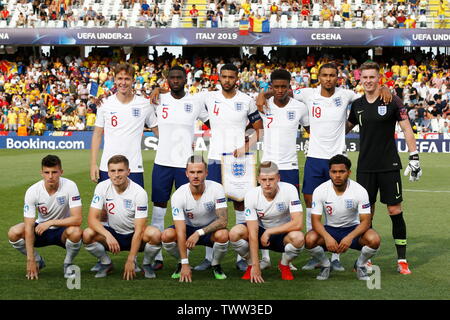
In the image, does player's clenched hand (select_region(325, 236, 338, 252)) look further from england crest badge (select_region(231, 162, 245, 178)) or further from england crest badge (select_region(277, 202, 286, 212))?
england crest badge (select_region(231, 162, 245, 178))

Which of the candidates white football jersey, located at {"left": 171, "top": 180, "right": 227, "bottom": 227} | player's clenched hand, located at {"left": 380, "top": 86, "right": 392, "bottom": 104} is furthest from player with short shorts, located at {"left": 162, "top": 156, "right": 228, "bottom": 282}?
player's clenched hand, located at {"left": 380, "top": 86, "right": 392, "bottom": 104}

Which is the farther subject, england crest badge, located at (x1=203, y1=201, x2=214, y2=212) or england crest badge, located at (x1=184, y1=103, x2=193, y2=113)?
england crest badge, located at (x1=184, y1=103, x2=193, y2=113)

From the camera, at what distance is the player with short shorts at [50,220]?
23.5ft

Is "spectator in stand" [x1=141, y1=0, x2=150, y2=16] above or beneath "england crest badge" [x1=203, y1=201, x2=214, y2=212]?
above

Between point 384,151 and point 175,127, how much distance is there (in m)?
2.33

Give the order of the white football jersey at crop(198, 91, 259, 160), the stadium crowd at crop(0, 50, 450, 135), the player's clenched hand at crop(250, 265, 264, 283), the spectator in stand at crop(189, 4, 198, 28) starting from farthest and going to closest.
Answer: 1. the spectator in stand at crop(189, 4, 198, 28)
2. the stadium crowd at crop(0, 50, 450, 135)
3. the white football jersey at crop(198, 91, 259, 160)
4. the player's clenched hand at crop(250, 265, 264, 283)

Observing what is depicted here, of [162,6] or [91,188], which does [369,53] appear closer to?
[162,6]

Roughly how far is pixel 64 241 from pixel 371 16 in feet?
98.8

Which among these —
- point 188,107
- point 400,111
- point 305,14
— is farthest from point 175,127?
point 305,14

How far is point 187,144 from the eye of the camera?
26.9 feet

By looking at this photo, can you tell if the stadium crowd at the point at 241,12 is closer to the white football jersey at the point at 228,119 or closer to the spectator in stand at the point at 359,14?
the spectator in stand at the point at 359,14

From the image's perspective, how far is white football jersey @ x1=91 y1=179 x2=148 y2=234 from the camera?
23.8 ft
